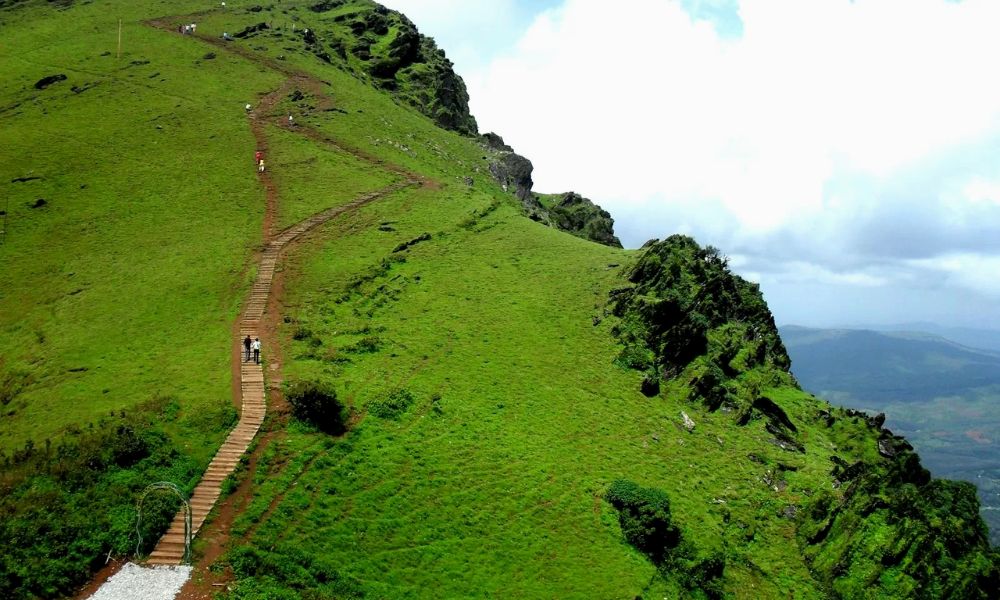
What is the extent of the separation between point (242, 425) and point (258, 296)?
17.7m

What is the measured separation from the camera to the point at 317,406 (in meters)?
34.8

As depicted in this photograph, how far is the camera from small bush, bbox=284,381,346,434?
34.7 m

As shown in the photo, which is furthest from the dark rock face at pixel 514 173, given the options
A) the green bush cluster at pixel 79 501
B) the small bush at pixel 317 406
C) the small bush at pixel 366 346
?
the green bush cluster at pixel 79 501

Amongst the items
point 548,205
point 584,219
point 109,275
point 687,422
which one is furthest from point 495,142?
point 687,422

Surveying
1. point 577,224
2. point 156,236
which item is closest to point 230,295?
point 156,236

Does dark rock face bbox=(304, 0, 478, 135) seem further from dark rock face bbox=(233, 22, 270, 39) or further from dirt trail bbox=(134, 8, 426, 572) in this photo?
dirt trail bbox=(134, 8, 426, 572)

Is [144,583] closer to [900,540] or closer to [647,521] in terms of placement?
[647,521]

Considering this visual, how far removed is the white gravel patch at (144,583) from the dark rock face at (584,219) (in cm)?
7833

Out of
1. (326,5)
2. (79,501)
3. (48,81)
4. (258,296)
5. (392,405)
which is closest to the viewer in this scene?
(79,501)

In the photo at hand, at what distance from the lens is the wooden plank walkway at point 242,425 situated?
26.4 metres

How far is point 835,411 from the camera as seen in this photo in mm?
51750

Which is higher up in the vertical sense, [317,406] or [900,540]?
[317,406]

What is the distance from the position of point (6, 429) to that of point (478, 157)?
73899mm

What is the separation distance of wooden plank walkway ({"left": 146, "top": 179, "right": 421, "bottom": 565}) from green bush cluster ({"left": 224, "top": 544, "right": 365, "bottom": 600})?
2.64m
